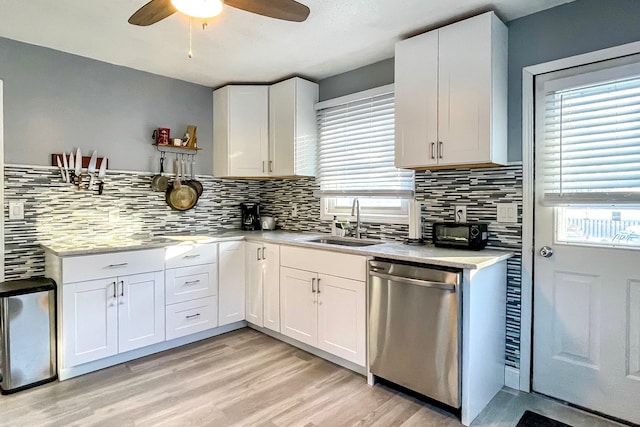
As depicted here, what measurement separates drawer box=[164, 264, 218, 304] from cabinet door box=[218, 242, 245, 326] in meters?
0.07

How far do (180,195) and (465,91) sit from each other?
8.49 ft

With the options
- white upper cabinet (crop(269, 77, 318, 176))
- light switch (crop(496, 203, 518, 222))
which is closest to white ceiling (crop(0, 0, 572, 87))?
white upper cabinet (crop(269, 77, 318, 176))

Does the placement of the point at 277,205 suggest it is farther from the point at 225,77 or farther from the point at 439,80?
the point at 439,80

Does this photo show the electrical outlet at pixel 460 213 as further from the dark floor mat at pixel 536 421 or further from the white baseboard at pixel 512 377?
the dark floor mat at pixel 536 421

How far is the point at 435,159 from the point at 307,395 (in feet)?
5.54

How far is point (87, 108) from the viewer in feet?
10.0

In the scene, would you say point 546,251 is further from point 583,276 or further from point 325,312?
point 325,312

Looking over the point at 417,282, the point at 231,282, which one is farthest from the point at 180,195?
the point at 417,282

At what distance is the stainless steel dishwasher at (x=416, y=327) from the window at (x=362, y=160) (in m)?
0.80

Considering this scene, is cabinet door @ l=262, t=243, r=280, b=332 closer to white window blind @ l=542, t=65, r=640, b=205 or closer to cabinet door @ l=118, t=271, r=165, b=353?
cabinet door @ l=118, t=271, r=165, b=353

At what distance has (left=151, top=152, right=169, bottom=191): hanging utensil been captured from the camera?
340 centimetres

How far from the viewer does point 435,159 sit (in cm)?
245

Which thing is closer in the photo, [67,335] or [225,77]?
[67,335]

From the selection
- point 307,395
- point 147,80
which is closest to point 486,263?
point 307,395
